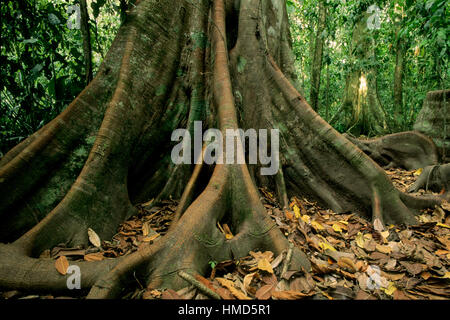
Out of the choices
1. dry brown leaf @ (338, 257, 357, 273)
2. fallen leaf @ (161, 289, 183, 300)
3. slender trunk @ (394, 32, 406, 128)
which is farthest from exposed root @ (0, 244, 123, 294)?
slender trunk @ (394, 32, 406, 128)

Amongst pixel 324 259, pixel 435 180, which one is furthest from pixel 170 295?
pixel 435 180

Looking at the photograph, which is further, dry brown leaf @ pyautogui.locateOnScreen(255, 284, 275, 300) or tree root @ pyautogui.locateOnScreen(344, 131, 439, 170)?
tree root @ pyautogui.locateOnScreen(344, 131, 439, 170)

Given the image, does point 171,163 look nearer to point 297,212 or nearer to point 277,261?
point 297,212

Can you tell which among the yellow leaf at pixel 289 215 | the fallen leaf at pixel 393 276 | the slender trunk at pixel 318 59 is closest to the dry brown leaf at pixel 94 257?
the yellow leaf at pixel 289 215

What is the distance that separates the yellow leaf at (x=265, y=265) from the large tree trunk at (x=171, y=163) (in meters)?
0.17

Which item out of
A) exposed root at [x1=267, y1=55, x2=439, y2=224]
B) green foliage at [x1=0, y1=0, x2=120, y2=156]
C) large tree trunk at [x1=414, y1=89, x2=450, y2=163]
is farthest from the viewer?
large tree trunk at [x1=414, y1=89, x2=450, y2=163]

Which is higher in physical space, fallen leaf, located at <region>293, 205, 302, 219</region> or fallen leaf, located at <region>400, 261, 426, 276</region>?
fallen leaf, located at <region>293, 205, 302, 219</region>

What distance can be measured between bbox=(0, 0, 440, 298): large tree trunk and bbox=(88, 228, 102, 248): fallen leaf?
0.12 feet

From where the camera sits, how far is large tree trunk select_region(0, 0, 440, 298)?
1646 millimetres

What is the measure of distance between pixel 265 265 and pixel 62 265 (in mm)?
1297

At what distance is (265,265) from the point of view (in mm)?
1649

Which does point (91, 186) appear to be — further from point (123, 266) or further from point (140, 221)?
point (123, 266)

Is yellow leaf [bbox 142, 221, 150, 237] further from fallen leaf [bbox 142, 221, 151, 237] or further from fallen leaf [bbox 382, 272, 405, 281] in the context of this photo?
fallen leaf [bbox 382, 272, 405, 281]
